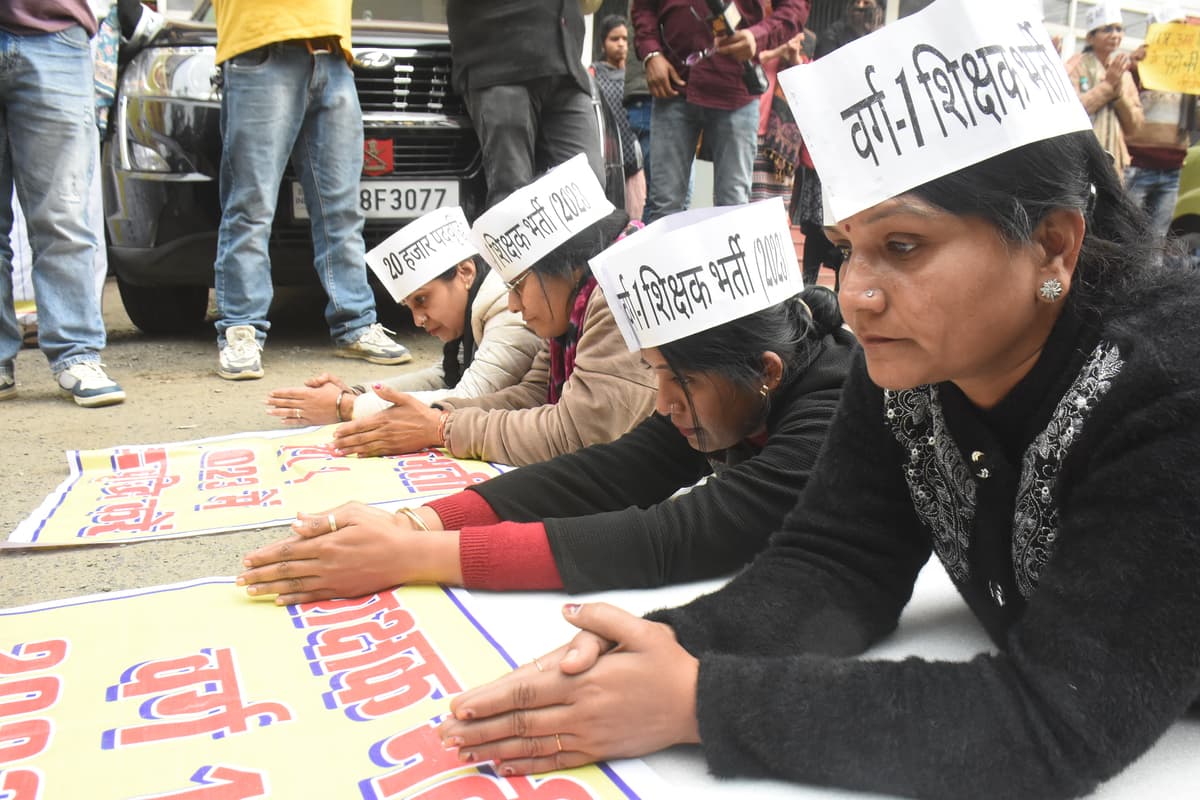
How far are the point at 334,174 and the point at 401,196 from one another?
14.8 inches

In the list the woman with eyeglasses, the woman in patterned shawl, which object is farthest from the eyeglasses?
the woman with eyeglasses

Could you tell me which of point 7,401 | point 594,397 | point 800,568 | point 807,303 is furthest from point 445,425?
point 7,401

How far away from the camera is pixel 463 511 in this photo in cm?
186

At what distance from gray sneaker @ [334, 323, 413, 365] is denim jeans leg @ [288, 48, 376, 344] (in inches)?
4.9

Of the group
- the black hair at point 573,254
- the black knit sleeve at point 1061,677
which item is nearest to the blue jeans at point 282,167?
the black hair at point 573,254

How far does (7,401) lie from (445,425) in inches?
75.3

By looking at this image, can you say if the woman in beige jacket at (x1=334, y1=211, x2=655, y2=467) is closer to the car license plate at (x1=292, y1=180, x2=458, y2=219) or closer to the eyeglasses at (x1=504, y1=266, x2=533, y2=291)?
the eyeglasses at (x1=504, y1=266, x2=533, y2=291)

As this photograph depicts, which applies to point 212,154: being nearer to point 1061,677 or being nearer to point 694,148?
point 694,148

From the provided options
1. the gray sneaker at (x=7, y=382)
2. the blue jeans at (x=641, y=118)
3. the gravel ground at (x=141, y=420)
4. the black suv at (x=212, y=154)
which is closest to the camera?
the gravel ground at (x=141, y=420)

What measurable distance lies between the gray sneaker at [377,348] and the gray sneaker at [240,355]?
1.54ft

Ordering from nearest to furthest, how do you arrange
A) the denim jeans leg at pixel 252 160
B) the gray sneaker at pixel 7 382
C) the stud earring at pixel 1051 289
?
1. the stud earring at pixel 1051 289
2. the gray sneaker at pixel 7 382
3. the denim jeans leg at pixel 252 160

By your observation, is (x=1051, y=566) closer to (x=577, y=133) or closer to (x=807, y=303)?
(x=807, y=303)

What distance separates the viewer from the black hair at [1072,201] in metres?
1.00

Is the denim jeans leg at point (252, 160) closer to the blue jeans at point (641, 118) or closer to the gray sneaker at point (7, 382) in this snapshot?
the gray sneaker at point (7, 382)
